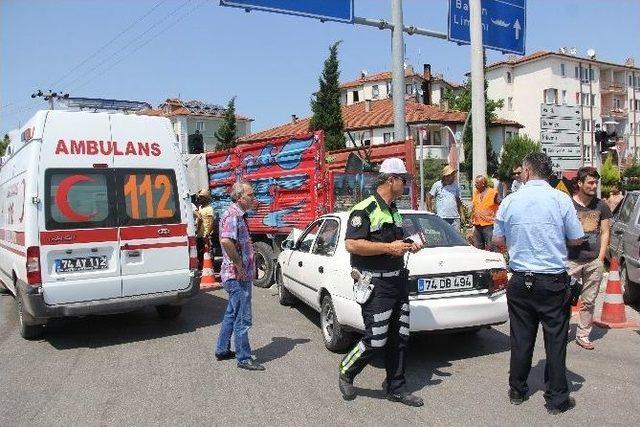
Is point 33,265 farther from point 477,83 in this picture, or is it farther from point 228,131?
point 228,131

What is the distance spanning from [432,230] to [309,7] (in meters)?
5.82

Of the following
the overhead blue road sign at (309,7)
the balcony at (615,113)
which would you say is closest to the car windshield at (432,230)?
the overhead blue road sign at (309,7)

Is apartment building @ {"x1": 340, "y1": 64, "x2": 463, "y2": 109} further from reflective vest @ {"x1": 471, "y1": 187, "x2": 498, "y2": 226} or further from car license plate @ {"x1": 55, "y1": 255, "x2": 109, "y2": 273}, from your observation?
car license plate @ {"x1": 55, "y1": 255, "x2": 109, "y2": 273}

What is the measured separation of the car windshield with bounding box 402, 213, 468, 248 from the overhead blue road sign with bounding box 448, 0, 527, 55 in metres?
7.04

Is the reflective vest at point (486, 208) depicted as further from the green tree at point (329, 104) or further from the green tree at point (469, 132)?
the green tree at point (469, 132)

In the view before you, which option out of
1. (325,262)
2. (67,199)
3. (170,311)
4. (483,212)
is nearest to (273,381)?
(325,262)

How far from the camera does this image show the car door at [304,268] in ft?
21.5

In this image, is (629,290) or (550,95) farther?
(550,95)

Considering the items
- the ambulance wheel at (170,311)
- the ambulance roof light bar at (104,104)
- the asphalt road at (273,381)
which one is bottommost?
the asphalt road at (273,381)

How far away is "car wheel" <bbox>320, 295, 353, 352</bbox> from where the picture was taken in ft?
18.6

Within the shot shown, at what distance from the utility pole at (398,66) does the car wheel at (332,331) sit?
640cm

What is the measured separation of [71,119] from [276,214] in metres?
3.92

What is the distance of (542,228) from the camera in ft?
13.5

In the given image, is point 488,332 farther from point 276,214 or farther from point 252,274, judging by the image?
point 276,214
